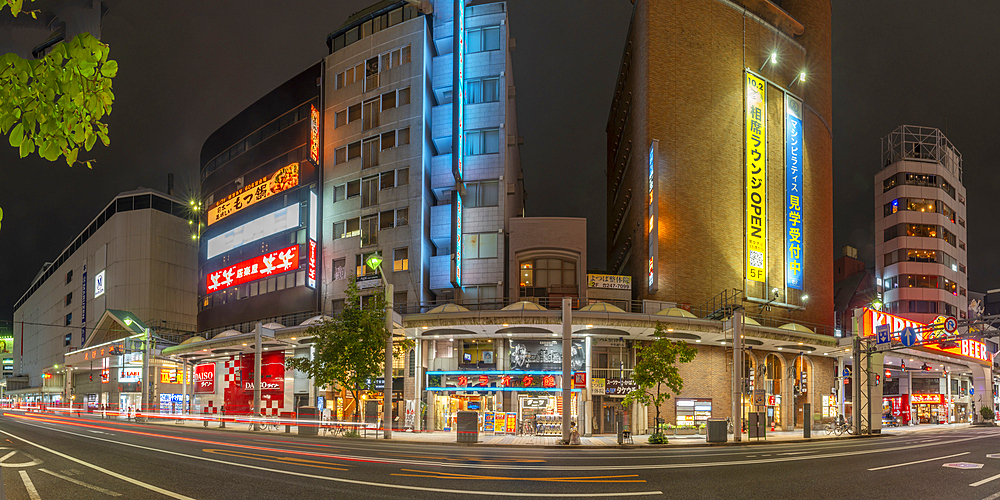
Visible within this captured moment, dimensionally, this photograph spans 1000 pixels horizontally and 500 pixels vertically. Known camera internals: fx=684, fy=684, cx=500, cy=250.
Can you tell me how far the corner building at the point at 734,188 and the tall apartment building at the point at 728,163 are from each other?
0.10 meters

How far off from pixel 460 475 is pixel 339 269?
137 feet

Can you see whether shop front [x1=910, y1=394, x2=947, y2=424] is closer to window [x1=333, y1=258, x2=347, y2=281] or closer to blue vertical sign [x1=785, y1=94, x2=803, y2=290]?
blue vertical sign [x1=785, y1=94, x2=803, y2=290]

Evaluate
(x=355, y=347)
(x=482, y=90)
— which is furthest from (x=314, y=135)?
(x=355, y=347)

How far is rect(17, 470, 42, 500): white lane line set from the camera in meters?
13.0

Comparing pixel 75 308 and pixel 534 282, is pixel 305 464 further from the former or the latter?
pixel 75 308

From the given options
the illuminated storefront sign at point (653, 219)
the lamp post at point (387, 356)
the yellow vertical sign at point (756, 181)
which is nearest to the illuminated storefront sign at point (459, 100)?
the illuminated storefront sign at point (653, 219)

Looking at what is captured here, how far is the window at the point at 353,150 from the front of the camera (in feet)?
191

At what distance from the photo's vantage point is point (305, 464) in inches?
752

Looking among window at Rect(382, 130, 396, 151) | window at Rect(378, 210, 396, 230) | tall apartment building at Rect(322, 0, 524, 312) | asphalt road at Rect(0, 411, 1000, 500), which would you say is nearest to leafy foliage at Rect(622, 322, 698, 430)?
asphalt road at Rect(0, 411, 1000, 500)

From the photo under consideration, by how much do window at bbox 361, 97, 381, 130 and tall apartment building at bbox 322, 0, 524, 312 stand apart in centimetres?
10

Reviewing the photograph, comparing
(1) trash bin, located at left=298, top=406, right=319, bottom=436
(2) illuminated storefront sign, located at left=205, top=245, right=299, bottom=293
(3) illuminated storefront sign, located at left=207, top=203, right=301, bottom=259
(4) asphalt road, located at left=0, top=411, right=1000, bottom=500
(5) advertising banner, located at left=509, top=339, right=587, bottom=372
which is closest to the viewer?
(4) asphalt road, located at left=0, top=411, right=1000, bottom=500

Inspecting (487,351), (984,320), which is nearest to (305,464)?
(487,351)

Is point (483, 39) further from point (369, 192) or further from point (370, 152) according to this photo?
point (369, 192)

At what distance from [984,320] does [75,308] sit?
390 ft
